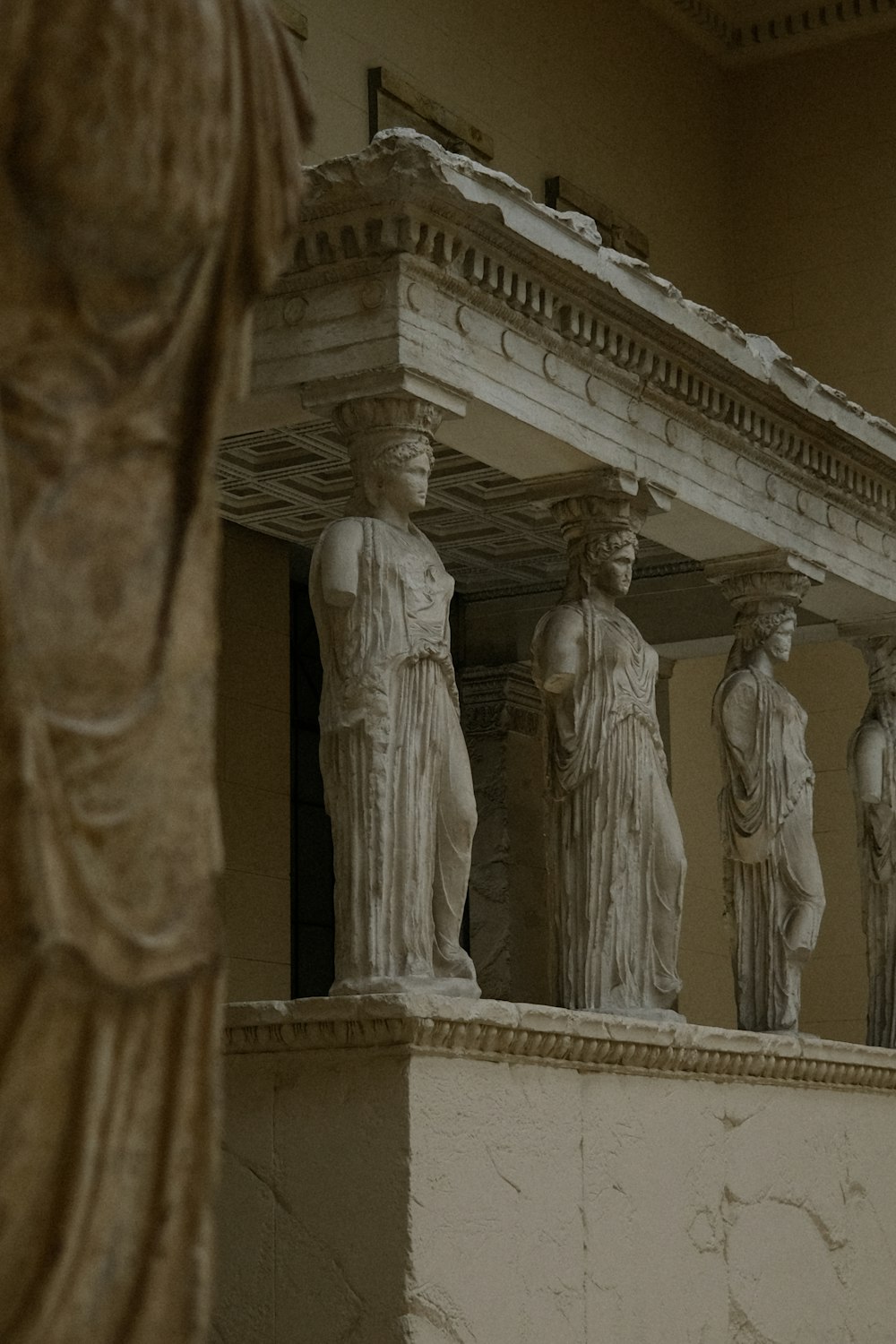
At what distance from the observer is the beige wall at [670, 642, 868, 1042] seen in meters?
11.9

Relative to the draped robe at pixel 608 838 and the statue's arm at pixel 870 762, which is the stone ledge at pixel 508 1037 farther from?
the statue's arm at pixel 870 762

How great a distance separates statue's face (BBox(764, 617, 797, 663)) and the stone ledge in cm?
145

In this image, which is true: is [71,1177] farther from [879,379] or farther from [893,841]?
[879,379]

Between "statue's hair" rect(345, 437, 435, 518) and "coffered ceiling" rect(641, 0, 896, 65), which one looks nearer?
"statue's hair" rect(345, 437, 435, 518)

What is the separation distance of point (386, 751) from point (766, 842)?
7.63 ft

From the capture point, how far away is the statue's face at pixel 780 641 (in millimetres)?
8000

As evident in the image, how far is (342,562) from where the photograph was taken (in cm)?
583

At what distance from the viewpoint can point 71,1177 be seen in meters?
1.79

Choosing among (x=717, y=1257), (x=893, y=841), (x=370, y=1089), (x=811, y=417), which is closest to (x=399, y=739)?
(x=370, y=1089)

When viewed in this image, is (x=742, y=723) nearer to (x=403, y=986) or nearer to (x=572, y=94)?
(x=403, y=986)

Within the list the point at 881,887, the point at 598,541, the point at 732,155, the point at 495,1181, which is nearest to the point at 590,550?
the point at 598,541

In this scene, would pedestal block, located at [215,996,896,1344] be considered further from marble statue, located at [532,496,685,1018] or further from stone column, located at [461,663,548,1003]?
stone column, located at [461,663,548,1003]

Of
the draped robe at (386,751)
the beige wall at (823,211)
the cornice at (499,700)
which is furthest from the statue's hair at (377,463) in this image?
the beige wall at (823,211)

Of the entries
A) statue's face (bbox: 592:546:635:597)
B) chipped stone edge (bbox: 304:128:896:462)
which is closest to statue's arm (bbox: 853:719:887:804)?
chipped stone edge (bbox: 304:128:896:462)
